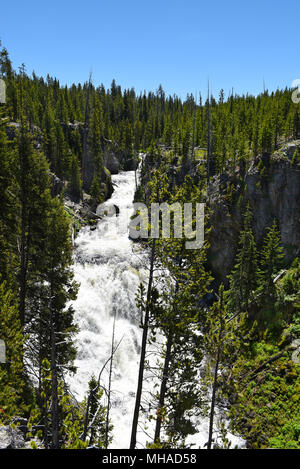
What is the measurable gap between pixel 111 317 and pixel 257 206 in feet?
77.0

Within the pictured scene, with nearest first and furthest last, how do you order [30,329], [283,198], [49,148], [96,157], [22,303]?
[22,303] → [30,329] → [283,198] → [49,148] → [96,157]

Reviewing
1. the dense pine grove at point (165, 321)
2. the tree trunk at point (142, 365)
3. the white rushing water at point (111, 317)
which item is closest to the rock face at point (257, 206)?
the dense pine grove at point (165, 321)

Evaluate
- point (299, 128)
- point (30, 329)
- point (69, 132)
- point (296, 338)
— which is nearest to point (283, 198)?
point (299, 128)

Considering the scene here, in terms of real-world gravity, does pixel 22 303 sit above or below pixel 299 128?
below

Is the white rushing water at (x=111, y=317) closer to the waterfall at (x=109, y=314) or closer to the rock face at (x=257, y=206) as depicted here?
the waterfall at (x=109, y=314)

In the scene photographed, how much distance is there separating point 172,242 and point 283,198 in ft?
98.2

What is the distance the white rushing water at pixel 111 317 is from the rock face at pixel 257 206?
457 inches

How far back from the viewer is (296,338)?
2650 cm

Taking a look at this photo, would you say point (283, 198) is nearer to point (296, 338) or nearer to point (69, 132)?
point (296, 338)

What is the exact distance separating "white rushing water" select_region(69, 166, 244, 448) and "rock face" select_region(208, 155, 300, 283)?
11.6m

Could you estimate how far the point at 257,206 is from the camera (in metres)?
38.4

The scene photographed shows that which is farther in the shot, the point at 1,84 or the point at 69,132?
the point at 69,132

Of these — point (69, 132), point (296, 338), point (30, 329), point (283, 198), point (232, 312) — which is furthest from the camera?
point (69, 132)
